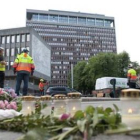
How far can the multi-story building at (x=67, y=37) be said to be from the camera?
123625mm

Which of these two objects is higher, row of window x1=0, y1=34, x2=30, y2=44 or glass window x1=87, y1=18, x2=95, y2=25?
Result: glass window x1=87, y1=18, x2=95, y2=25

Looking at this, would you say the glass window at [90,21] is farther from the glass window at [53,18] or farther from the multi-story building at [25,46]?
the multi-story building at [25,46]

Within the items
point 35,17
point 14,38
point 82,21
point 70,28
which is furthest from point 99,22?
point 14,38

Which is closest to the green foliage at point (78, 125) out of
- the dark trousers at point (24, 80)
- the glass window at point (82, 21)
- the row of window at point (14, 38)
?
the dark trousers at point (24, 80)

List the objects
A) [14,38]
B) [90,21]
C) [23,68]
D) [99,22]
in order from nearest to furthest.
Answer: [23,68] → [14,38] → [90,21] → [99,22]

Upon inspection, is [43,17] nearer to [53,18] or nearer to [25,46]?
[53,18]

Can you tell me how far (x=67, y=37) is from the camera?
12719cm

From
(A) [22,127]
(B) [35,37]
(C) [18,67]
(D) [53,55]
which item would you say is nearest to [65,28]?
(D) [53,55]

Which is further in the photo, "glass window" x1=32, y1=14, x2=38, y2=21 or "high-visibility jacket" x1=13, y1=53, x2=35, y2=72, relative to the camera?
"glass window" x1=32, y1=14, x2=38, y2=21

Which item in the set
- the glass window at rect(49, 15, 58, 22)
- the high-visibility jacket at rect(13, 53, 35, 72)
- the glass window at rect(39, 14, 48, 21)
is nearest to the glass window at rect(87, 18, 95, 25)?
the glass window at rect(49, 15, 58, 22)

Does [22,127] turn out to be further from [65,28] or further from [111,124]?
[65,28]

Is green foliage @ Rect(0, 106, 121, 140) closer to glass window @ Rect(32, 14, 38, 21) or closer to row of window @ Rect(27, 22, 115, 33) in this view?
row of window @ Rect(27, 22, 115, 33)

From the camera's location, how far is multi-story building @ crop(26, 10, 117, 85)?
12362 cm

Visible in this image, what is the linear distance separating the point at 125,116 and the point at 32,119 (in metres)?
0.61
